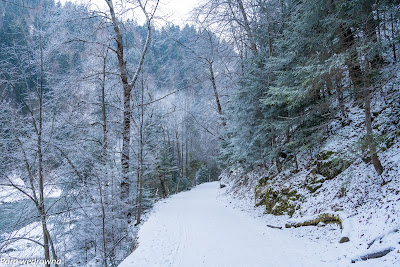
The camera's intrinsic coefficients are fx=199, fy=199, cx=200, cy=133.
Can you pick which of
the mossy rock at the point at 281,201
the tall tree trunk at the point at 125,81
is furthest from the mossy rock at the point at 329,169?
the tall tree trunk at the point at 125,81

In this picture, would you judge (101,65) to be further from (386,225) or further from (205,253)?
(386,225)

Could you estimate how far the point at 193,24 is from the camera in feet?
23.8

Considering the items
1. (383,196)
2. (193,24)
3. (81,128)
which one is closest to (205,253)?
(383,196)

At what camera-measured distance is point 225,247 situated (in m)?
4.98

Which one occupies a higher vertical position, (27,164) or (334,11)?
(334,11)

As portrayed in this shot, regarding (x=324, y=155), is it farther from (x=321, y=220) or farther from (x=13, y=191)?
(x=13, y=191)

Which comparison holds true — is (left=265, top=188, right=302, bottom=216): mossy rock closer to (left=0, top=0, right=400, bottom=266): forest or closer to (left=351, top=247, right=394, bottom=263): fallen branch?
(left=0, top=0, right=400, bottom=266): forest

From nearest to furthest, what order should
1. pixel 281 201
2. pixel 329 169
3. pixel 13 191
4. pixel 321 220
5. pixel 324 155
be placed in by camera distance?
pixel 13 191
pixel 321 220
pixel 329 169
pixel 324 155
pixel 281 201

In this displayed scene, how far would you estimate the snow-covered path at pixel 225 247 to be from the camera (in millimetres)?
4145

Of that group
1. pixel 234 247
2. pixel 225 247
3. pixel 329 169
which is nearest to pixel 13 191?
pixel 225 247

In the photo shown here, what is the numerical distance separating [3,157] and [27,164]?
39 centimetres

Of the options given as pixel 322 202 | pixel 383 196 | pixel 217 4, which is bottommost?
pixel 322 202

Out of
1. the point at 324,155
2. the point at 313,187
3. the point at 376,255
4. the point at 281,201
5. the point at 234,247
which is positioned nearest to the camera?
the point at 376,255

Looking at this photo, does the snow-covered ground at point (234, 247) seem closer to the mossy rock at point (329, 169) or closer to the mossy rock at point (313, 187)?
→ the mossy rock at point (313, 187)
